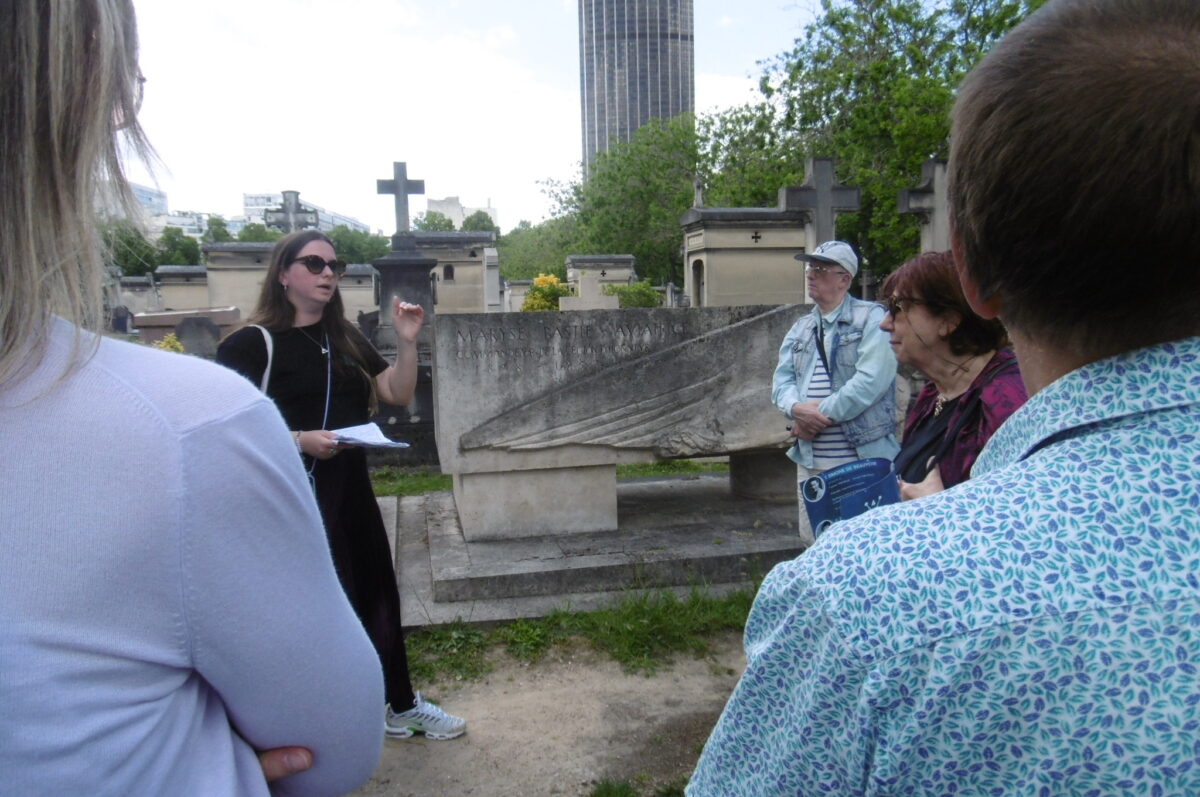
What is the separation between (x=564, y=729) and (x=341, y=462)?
1467mm

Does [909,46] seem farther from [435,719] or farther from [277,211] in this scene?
[435,719]

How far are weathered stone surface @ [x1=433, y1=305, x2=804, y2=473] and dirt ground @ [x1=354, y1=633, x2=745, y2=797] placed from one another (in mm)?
1374

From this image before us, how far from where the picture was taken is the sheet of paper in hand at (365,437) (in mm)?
2787

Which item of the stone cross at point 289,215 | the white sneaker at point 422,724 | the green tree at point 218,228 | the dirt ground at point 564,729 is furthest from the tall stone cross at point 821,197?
the green tree at point 218,228

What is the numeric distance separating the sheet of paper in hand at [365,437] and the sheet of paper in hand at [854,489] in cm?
140

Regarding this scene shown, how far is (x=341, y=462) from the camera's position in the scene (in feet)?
10.4

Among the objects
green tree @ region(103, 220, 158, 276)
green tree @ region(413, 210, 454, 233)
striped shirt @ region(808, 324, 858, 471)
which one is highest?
green tree @ region(413, 210, 454, 233)

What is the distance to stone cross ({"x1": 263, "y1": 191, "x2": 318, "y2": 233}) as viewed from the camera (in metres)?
19.4

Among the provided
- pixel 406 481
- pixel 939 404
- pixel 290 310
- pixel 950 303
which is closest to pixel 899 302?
pixel 950 303

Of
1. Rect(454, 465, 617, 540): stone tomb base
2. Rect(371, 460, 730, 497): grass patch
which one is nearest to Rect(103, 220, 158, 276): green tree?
Rect(454, 465, 617, 540): stone tomb base

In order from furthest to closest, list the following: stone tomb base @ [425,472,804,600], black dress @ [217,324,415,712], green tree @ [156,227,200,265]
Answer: green tree @ [156,227,200,265]
stone tomb base @ [425,472,804,600]
black dress @ [217,324,415,712]

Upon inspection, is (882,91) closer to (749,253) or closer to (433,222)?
(749,253)

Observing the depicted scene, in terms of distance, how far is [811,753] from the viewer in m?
0.88

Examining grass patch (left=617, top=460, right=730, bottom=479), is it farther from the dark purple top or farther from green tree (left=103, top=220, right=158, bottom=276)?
green tree (left=103, top=220, right=158, bottom=276)
